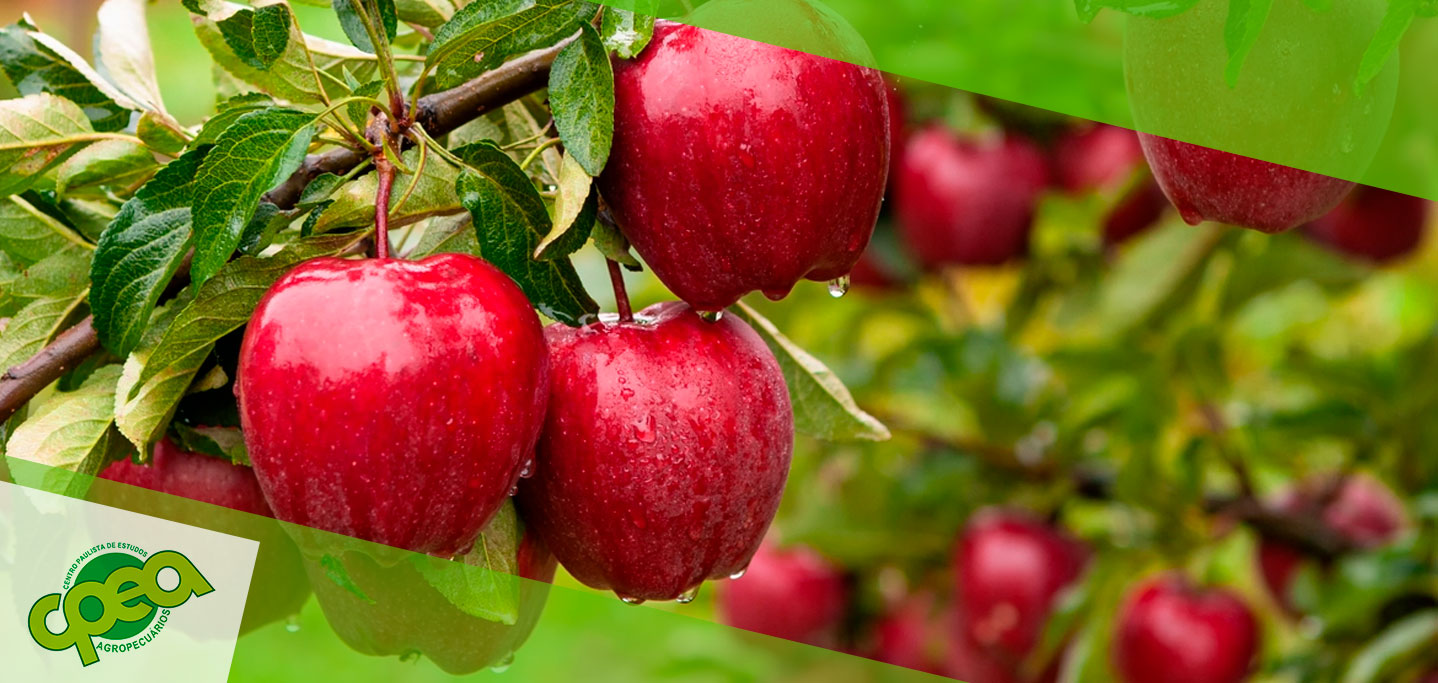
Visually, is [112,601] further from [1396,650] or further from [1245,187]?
[1396,650]

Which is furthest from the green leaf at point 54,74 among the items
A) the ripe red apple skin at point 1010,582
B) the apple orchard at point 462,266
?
the ripe red apple skin at point 1010,582

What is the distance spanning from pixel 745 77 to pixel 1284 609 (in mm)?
1218

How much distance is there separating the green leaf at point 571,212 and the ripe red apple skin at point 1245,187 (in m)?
0.28

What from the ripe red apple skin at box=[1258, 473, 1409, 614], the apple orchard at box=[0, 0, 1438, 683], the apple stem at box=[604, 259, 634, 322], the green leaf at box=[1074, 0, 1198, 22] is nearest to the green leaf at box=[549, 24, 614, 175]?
the apple orchard at box=[0, 0, 1438, 683]

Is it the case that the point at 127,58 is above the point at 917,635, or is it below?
above

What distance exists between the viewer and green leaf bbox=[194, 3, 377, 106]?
63 centimetres

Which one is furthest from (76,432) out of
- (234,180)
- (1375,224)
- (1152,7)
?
(1375,224)

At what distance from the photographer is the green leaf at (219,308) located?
0.60 meters

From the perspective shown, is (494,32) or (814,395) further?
(814,395)

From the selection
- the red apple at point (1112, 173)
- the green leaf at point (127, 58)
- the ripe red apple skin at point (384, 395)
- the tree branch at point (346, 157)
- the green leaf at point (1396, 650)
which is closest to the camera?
the ripe red apple skin at point (384, 395)

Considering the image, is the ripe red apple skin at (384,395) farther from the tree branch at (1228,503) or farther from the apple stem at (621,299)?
the tree branch at (1228,503)

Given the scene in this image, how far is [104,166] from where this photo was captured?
2.31 feet

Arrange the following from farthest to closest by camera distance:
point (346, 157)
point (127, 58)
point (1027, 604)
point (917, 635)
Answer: point (917, 635) → point (1027, 604) → point (127, 58) → point (346, 157)

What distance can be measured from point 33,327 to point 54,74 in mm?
140
